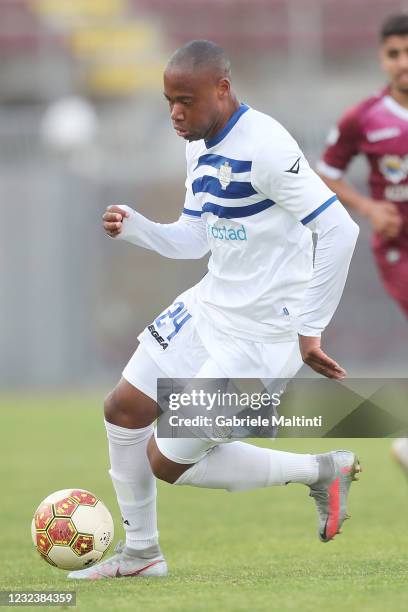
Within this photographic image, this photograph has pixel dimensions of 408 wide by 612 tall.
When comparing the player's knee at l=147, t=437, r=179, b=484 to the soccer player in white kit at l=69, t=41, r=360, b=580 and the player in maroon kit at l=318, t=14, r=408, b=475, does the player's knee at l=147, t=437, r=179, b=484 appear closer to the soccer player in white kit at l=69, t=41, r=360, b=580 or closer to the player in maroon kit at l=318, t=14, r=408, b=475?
the soccer player in white kit at l=69, t=41, r=360, b=580

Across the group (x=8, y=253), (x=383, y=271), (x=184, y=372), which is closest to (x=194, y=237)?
(x=184, y=372)

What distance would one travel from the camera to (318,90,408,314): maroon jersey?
292 inches

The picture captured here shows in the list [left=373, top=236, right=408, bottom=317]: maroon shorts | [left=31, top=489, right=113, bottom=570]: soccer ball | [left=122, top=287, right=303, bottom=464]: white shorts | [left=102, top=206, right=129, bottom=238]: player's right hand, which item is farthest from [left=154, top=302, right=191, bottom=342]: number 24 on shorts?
[left=373, top=236, right=408, bottom=317]: maroon shorts

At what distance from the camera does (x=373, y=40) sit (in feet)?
79.8

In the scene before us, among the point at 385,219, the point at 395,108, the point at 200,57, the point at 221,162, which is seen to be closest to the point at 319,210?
the point at 221,162

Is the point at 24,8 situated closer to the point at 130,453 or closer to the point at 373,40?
the point at 373,40

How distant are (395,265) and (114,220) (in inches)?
103

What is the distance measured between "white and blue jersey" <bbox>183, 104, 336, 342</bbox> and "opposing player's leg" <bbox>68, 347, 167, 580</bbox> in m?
0.44

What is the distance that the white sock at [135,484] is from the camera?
538cm

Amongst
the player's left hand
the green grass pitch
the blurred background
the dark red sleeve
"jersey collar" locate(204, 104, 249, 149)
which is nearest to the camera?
the green grass pitch

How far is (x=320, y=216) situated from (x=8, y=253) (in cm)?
1307

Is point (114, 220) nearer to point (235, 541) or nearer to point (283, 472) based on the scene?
point (283, 472)

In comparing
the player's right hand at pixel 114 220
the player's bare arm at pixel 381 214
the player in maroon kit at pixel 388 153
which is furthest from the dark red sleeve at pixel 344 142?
the player's right hand at pixel 114 220

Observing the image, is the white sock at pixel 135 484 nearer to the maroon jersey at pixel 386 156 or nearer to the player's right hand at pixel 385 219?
the player's right hand at pixel 385 219
